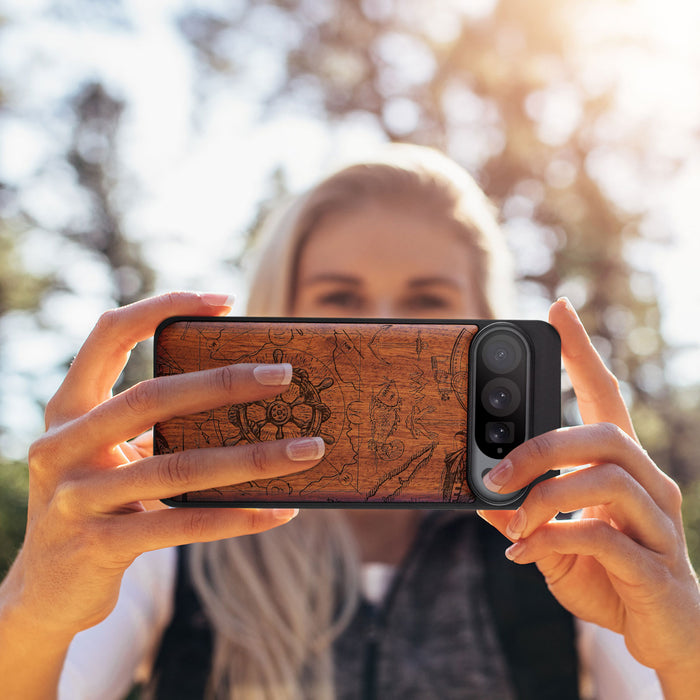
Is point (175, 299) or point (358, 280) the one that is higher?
point (358, 280)

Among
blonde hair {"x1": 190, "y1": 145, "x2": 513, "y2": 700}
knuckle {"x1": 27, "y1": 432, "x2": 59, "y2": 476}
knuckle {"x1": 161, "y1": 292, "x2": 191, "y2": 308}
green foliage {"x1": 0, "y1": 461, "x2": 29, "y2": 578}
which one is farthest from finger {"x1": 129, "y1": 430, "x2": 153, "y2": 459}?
green foliage {"x1": 0, "y1": 461, "x2": 29, "y2": 578}

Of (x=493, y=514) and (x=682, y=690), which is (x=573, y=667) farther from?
(x=493, y=514)

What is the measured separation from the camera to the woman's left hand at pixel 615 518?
→ 4.11 feet

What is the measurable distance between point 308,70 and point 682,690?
9.43 meters

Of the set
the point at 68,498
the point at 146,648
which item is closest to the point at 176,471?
the point at 68,498

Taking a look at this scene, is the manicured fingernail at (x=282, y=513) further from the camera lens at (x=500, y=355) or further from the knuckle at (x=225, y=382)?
the camera lens at (x=500, y=355)

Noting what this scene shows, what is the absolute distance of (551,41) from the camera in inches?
321

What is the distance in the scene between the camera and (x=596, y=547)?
1.27m

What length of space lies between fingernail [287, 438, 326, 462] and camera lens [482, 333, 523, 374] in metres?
0.46

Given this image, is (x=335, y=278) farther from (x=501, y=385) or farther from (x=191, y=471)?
(x=191, y=471)

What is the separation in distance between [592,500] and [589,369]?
322 millimetres

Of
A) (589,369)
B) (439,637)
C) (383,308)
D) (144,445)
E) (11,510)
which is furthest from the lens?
(11,510)

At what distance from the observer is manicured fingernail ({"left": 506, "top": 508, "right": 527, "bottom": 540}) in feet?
4.15

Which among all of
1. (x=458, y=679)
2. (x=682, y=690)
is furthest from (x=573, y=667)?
(x=682, y=690)
